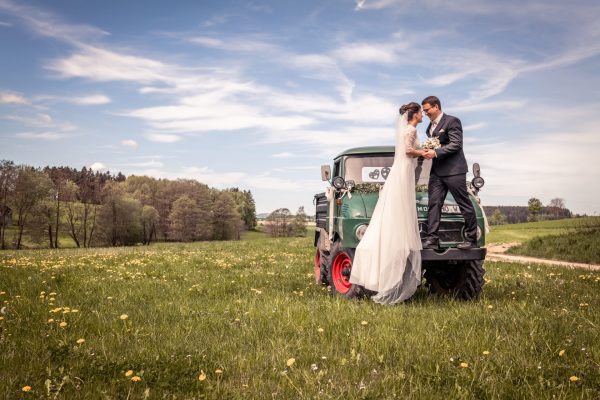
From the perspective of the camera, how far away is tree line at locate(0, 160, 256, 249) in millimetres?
51625

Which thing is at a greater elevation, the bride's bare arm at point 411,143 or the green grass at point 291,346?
the bride's bare arm at point 411,143

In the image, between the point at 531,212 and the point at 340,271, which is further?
the point at 531,212

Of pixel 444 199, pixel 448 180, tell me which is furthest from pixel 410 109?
pixel 444 199

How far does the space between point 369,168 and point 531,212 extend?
11153 centimetres

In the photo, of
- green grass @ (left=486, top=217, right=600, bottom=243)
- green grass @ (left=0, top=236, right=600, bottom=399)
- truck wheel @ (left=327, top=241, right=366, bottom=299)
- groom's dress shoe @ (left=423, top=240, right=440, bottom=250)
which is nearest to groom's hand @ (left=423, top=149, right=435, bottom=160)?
groom's dress shoe @ (left=423, top=240, right=440, bottom=250)

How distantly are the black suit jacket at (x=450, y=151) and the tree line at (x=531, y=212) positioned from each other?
66.0m

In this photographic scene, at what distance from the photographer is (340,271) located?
8.00 meters

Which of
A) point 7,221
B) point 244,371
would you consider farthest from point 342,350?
point 7,221

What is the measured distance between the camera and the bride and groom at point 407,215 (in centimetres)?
690

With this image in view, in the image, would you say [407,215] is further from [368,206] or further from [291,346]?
[291,346]

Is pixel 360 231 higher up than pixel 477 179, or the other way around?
pixel 477 179

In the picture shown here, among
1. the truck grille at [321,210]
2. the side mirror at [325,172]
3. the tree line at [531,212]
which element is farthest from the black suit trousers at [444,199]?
the tree line at [531,212]

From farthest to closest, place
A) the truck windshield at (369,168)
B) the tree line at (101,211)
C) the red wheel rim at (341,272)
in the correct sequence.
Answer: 1. the tree line at (101,211)
2. the truck windshield at (369,168)
3. the red wheel rim at (341,272)

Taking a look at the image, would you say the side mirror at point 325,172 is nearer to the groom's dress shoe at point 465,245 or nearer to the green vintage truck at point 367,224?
the green vintage truck at point 367,224
